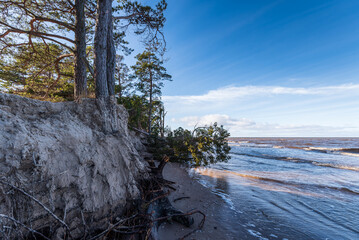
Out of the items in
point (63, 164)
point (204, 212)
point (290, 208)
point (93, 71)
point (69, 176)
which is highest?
point (93, 71)

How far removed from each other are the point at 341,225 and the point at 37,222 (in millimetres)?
8648

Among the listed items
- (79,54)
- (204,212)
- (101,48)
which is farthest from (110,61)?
(204,212)

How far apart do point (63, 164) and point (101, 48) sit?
13.4 feet

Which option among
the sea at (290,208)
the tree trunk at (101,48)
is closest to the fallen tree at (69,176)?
the tree trunk at (101,48)

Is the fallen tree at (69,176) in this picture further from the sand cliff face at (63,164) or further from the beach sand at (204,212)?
the beach sand at (204,212)

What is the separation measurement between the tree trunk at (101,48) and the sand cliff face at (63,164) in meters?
0.73

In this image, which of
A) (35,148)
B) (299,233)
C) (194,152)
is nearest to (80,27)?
(35,148)

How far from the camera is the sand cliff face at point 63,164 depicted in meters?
2.07

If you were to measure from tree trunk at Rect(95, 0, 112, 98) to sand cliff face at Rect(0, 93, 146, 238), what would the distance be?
73 centimetres

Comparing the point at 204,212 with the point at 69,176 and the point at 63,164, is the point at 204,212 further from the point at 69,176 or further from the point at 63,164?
the point at 63,164

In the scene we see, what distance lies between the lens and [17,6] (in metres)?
5.51

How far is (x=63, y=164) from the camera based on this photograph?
2695mm

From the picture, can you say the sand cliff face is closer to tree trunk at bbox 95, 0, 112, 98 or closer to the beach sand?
tree trunk at bbox 95, 0, 112, 98

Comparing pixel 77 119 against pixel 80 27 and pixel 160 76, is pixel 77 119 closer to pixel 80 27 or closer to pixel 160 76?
pixel 80 27
